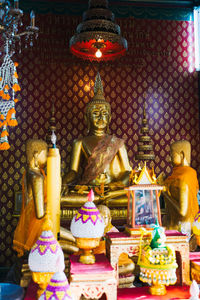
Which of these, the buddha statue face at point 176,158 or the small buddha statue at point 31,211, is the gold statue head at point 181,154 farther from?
the small buddha statue at point 31,211

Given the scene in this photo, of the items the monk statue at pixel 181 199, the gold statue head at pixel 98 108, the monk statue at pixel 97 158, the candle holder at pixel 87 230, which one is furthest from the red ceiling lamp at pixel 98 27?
the candle holder at pixel 87 230

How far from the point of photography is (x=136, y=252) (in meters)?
2.03

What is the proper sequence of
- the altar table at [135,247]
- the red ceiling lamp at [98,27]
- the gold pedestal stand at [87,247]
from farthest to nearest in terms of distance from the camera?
the red ceiling lamp at [98,27] < the altar table at [135,247] < the gold pedestal stand at [87,247]

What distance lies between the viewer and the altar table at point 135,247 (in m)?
2.01

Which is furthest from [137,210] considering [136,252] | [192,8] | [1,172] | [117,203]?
[192,8]

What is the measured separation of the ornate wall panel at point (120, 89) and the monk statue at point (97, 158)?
0.46 meters

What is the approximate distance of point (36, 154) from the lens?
3.55 metres

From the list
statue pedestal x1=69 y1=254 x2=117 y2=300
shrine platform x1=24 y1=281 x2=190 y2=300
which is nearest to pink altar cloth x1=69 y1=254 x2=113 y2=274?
statue pedestal x1=69 y1=254 x2=117 y2=300

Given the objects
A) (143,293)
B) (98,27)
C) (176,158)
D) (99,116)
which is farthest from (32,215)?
(98,27)

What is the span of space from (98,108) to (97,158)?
0.75 m

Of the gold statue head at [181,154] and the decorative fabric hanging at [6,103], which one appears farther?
the gold statue head at [181,154]

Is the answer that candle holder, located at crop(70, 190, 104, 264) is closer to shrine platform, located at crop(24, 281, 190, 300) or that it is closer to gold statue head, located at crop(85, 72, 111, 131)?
shrine platform, located at crop(24, 281, 190, 300)

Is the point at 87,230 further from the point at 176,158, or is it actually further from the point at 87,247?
the point at 176,158

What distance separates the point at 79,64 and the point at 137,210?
3.83m
